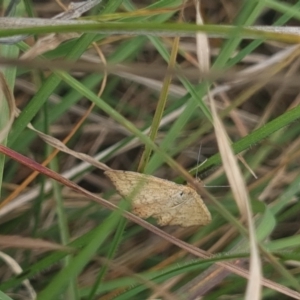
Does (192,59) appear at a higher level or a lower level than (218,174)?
higher

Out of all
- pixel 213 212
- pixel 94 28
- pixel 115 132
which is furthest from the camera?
pixel 115 132

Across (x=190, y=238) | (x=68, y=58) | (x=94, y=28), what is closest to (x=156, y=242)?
(x=190, y=238)

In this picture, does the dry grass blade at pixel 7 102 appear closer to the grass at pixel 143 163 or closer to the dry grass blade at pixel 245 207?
the grass at pixel 143 163

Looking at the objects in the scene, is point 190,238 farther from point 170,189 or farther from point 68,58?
point 68,58

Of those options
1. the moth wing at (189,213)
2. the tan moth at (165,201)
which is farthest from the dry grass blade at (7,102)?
the moth wing at (189,213)

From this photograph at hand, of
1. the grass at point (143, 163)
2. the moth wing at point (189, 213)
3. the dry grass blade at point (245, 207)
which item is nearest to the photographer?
the dry grass blade at point (245, 207)

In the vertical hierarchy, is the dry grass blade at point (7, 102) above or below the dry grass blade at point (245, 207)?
above
